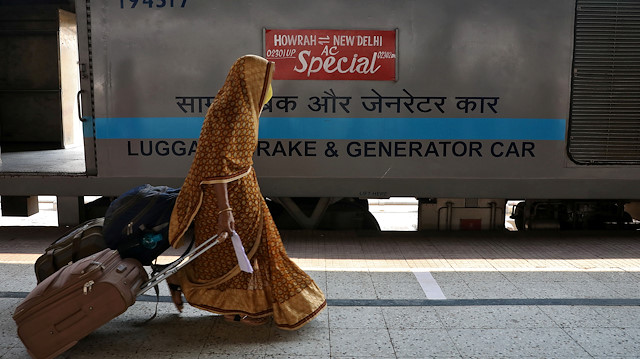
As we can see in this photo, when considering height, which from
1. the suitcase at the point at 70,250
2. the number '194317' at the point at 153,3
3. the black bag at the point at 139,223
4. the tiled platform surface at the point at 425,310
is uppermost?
the number '194317' at the point at 153,3

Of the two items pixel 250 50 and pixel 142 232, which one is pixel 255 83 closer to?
pixel 142 232

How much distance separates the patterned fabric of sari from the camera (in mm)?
2889

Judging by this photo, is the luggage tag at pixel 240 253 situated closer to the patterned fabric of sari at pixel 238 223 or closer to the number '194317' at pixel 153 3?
the patterned fabric of sari at pixel 238 223

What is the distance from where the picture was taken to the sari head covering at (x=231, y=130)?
2.88 metres

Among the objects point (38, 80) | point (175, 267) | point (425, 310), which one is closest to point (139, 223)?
point (175, 267)

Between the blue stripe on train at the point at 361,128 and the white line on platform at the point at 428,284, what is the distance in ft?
4.39

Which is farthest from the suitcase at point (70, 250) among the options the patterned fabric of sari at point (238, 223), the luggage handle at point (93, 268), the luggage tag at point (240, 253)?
the luggage tag at point (240, 253)

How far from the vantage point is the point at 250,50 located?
4934mm

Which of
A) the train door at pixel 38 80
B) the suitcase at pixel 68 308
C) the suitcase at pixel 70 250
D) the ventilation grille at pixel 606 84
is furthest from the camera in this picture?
the train door at pixel 38 80

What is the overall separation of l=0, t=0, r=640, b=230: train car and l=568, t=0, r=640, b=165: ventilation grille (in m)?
0.01

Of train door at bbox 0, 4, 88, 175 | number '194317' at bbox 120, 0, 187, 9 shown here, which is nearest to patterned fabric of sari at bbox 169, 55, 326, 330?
number '194317' at bbox 120, 0, 187, 9

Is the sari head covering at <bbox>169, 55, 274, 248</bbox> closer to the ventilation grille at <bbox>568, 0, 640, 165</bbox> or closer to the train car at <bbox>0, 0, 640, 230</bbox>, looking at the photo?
the train car at <bbox>0, 0, 640, 230</bbox>

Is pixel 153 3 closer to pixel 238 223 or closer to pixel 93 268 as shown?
pixel 238 223

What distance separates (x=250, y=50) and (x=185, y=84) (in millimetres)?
683
